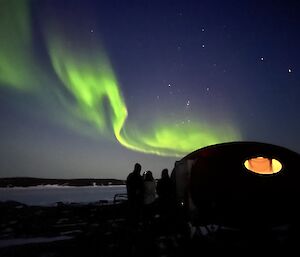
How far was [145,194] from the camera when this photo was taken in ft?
34.3

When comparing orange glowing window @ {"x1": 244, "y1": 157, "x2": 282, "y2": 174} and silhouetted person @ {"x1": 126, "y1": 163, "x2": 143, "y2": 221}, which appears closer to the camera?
orange glowing window @ {"x1": 244, "y1": 157, "x2": 282, "y2": 174}

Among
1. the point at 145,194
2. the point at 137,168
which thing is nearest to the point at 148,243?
the point at 145,194

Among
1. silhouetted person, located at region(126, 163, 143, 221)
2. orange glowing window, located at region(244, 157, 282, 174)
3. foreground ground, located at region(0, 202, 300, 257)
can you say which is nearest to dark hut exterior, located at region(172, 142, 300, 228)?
orange glowing window, located at region(244, 157, 282, 174)

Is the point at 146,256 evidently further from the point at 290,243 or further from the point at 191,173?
the point at 290,243

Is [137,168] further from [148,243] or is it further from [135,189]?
[148,243]

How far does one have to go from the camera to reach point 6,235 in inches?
420

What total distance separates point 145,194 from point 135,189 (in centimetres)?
55

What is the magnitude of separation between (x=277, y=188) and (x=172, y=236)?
3.34 metres

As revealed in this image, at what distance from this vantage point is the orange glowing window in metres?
7.63

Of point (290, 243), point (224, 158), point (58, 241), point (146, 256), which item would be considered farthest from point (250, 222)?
point (58, 241)

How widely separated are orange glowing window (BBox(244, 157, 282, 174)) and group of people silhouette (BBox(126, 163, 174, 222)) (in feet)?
11.5

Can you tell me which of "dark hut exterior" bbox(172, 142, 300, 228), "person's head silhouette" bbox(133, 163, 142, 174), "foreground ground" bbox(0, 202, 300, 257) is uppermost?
"person's head silhouette" bbox(133, 163, 142, 174)

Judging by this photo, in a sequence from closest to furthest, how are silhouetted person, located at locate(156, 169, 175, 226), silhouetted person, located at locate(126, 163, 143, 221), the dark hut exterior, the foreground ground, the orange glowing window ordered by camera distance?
the foreground ground < the dark hut exterior < the orange glowing window < silhouetted person, located at locate(126, 163, 143, 221) < silhouetted person, located at locate(156, 169, 175, 226)

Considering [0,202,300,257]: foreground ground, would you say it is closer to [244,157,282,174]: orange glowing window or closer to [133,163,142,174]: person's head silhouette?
[244,157,282,174]: orange glowing window
